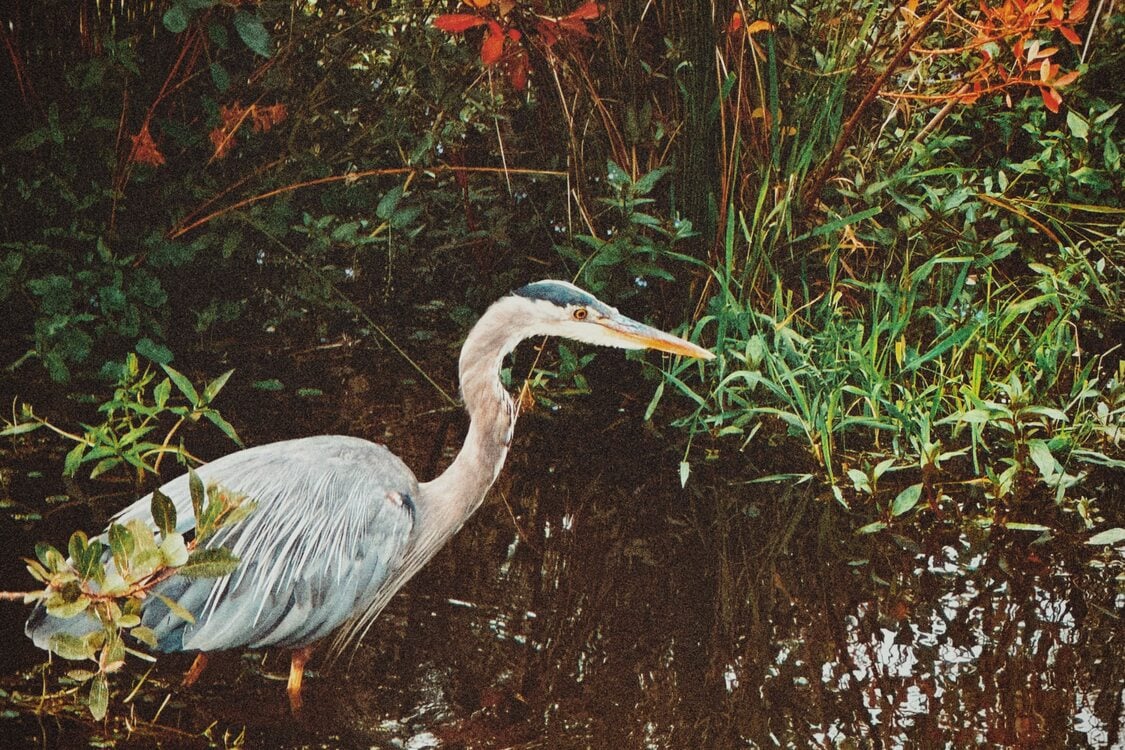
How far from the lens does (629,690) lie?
1.59 meters

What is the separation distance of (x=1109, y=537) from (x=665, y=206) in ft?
3.43

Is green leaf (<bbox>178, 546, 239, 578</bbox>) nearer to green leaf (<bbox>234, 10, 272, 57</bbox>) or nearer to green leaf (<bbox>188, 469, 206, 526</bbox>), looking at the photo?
green leaf (<bbox>188, 469, 206, 526</bbox>)

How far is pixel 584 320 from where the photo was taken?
6.23ft

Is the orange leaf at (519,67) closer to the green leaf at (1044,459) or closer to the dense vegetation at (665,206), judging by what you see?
the dense vegetation at (665,206)

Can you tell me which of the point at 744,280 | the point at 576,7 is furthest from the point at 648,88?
the point at 744,280

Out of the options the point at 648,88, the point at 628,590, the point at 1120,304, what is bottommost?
the point at 1120,304

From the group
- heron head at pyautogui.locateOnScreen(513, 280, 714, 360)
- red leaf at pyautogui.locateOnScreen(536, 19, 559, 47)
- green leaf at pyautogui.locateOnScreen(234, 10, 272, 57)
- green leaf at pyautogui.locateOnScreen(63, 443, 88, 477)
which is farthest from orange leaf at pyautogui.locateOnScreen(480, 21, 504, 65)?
green leaf at pyautogui.locateOnScreen(63, 443, 88, 477)

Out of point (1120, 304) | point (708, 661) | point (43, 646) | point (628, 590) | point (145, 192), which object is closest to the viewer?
point (43, 646)

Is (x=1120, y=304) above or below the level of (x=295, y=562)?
below

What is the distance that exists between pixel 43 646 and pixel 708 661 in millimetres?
861

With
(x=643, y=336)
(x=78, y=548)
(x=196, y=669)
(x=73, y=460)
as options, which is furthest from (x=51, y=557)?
(x=643, y=336)

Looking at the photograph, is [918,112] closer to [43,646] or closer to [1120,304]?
[1120,304]

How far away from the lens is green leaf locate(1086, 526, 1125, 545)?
6.57 ft

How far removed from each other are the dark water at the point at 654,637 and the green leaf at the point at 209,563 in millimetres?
213
